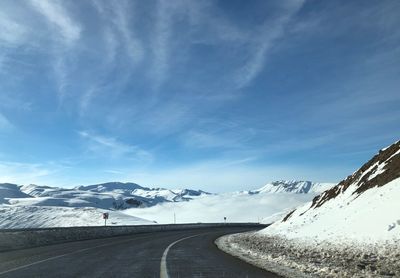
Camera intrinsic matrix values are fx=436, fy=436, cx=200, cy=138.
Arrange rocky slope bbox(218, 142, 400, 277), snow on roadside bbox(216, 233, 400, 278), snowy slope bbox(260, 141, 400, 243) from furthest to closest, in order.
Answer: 1. snowy slope bbox(260, 141, 400, 243)
2. rocky slope bbox(218, 142, 400, 277)
3. snow on roadside bbox(216, 233, 400, 278)

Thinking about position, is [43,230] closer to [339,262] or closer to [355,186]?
[355,186]

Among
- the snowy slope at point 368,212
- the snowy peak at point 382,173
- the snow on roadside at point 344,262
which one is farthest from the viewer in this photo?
→ the snowy peak at point 382,173

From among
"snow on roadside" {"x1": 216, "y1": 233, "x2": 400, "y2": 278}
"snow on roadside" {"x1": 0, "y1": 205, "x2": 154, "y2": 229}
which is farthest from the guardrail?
"snow on roadside" {"x1": 0, "y1": 205, "x2": 154, "y2": 229}

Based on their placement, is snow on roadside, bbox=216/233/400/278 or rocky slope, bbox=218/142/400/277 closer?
snow on roadside, bbox=216/233/400/278

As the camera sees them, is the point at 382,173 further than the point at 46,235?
No

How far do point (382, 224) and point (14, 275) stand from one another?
40.2 feet

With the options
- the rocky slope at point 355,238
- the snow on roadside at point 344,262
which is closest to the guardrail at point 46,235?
the rocky slope at point 355,238

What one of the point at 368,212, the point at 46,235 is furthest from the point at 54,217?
the point at 368,212

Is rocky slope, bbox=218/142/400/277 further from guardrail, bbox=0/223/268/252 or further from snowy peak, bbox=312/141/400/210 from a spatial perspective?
guardrail, bbox=0/223/268/252

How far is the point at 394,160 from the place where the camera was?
25109 millimetres

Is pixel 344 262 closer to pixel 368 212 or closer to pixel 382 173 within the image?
pixel 368 212

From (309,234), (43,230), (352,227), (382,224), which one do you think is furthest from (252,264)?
(43,230)

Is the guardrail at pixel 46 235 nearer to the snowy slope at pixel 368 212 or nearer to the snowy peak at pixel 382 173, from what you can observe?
the snowy slope at pixel 368 212

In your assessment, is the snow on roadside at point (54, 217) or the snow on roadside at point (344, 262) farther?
the snow on roadside at point (54, 217)
